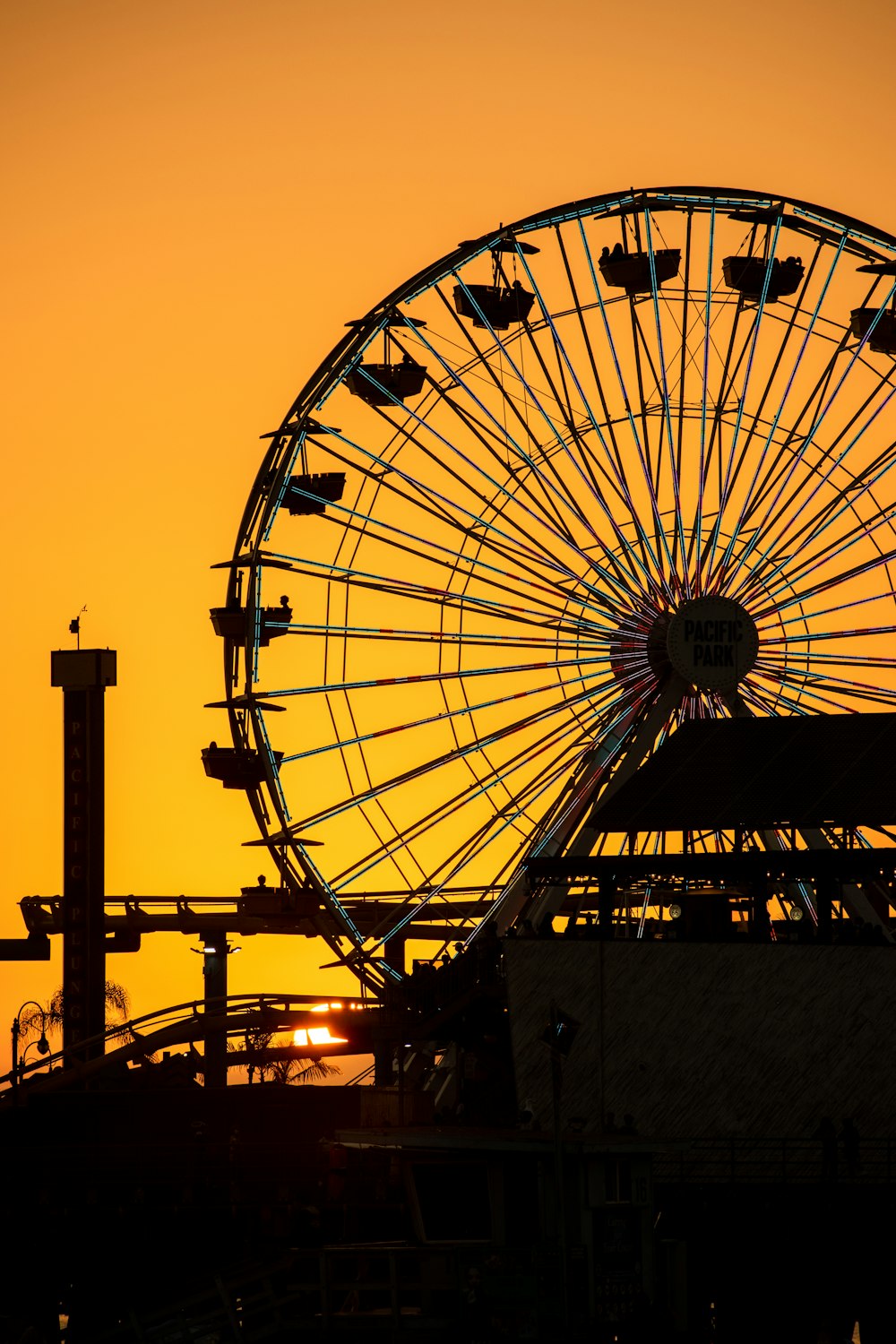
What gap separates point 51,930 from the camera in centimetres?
9444

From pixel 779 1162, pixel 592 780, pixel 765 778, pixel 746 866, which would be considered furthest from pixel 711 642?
pixel 779 1162

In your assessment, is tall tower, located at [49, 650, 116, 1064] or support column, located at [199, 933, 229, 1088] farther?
support column, located at [199, 933, 229, 1088]

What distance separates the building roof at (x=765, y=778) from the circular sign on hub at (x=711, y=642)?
1.90 meters

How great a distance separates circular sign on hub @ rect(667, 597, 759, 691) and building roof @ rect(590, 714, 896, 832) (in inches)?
74.8

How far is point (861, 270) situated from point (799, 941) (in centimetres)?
2043

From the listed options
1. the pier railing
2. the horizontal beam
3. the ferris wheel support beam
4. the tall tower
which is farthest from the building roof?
the tall tower

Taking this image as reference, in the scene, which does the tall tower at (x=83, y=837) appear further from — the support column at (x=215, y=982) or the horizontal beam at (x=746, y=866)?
the horizontal beam at (x=746, y=866)

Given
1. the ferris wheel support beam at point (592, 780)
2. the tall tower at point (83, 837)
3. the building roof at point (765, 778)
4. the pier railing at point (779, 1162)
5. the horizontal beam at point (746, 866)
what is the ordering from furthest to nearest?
the tall tower at point (83, 837) → the ferris wheel support beam at point (592, 780) → the building roof at point (765, 778) → the horizontal beam at point (746, 866) → the pier railing at point (779, 1162)

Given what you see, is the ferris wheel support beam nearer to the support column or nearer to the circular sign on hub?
the circular sign on hub

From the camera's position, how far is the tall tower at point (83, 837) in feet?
289

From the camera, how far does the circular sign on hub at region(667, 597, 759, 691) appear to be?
69.4 metres

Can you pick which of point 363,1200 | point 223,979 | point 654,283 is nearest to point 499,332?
point 654,283

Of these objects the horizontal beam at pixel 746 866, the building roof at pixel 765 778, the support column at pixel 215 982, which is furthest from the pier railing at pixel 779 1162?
the support column at pixel 215 982

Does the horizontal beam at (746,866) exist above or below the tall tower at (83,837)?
below
